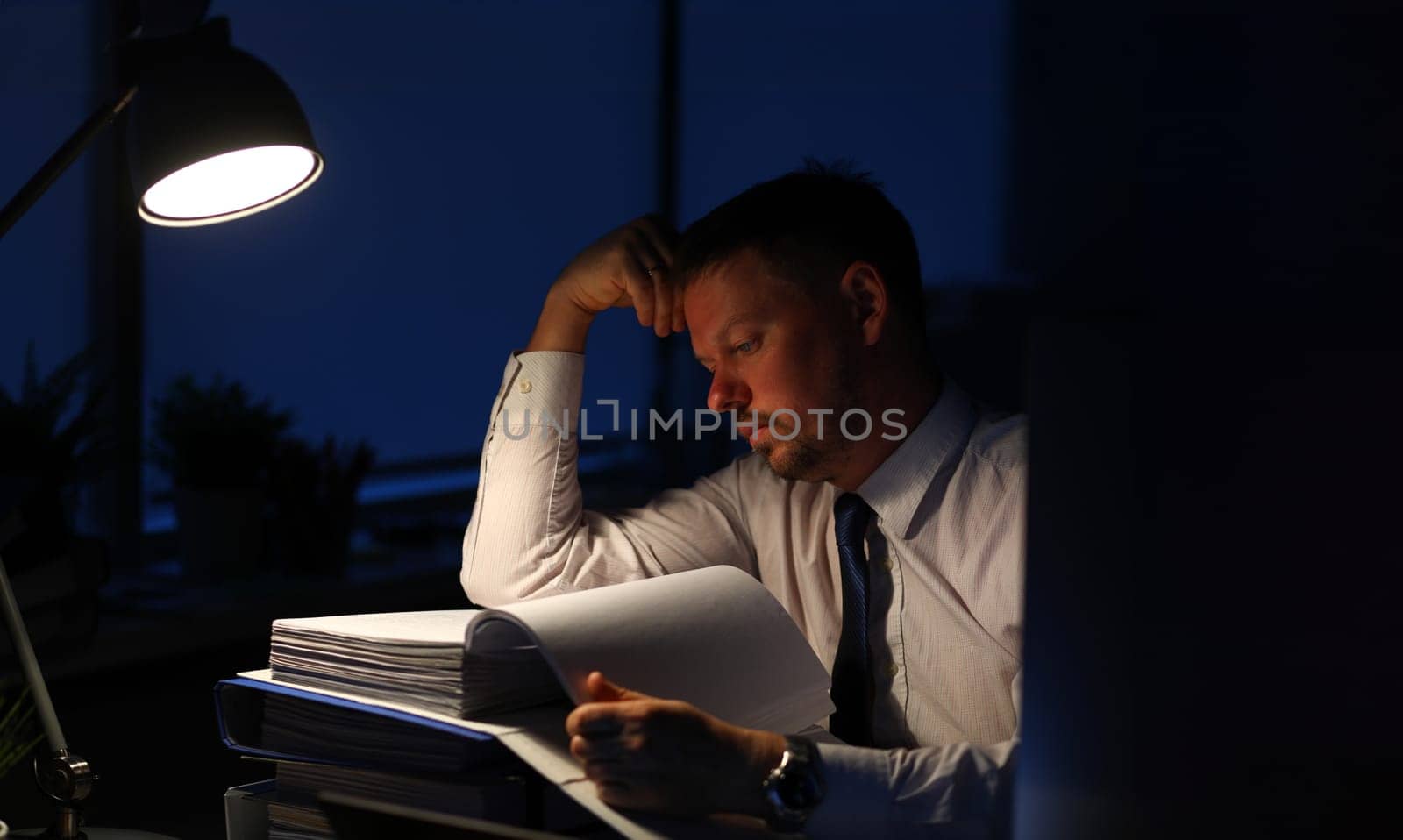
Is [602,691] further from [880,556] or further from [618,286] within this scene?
[618,286]

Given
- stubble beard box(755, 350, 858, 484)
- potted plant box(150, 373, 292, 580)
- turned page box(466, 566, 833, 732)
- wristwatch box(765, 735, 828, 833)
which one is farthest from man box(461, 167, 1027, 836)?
potted plant box(150, 373, 292, 580)

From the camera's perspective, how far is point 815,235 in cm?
131

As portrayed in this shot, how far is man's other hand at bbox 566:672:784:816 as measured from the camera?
0.77 metres

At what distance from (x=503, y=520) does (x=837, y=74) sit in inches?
97.9

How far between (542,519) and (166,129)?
579 mm

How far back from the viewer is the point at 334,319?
274cm

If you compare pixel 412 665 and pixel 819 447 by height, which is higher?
pixel 819 447

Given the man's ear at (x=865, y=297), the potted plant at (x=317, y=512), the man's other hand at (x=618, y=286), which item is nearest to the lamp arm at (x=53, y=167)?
the man's other hand at (x=618, y=286)

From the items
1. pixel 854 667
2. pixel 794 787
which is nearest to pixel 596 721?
pixel 794 787

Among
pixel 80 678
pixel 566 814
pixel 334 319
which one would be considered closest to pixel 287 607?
pixel 80 678

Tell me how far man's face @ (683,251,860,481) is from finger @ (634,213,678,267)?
8 cm

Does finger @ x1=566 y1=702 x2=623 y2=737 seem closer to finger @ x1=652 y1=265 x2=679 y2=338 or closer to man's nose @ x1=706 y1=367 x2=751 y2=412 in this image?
man's nose @ x1=706 y1=367 x2=751 y2=412

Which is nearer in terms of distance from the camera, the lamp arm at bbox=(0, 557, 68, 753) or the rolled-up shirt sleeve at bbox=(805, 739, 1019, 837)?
the rolled-up shirt sleeve at bbox=(805, 739, 1019, 837)

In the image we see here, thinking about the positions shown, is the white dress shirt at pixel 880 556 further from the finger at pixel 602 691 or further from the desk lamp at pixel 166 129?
the desk lamp at pixel 166 129
